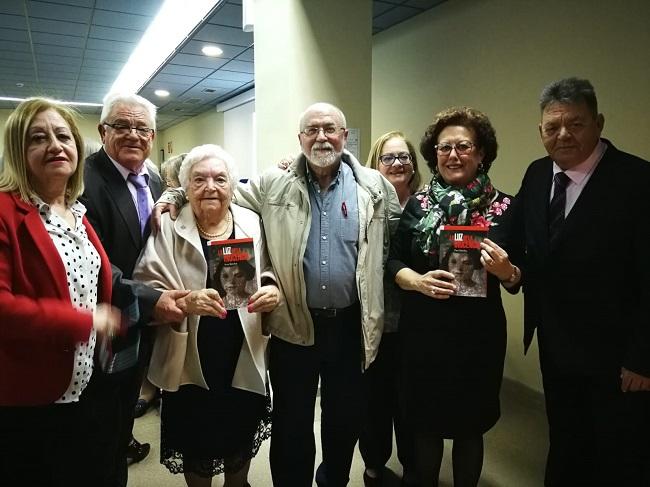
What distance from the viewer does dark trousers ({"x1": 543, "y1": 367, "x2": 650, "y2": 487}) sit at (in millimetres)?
1576

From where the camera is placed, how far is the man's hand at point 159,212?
161 centimetres

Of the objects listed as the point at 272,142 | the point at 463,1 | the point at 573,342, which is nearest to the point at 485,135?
the point at 573,342

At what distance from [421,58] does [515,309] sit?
7.60ft

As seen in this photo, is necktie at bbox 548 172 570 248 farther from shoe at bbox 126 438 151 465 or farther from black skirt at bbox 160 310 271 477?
shoe at bbox 126 438 151 465

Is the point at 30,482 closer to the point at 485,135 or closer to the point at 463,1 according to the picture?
the point at 485,135

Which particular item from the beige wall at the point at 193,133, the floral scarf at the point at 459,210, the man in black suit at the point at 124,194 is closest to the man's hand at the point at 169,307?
the man in black suit at the point at 124,194

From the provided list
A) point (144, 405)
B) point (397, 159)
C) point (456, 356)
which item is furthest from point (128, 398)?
point (397, 159)

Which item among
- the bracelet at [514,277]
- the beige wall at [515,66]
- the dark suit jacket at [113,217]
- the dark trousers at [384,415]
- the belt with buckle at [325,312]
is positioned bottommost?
the dark trousers at [384,415]

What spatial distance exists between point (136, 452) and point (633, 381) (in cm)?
229

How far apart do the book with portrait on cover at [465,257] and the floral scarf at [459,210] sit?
12cm

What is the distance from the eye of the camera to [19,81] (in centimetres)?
723

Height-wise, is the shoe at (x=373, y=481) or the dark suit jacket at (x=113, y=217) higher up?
the dark suit jacket at (x=113, y=217)

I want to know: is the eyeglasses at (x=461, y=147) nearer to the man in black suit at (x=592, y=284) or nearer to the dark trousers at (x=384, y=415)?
the man in black suit at (x=592, y=284)

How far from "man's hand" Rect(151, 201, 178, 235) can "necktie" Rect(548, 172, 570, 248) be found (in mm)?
1374
